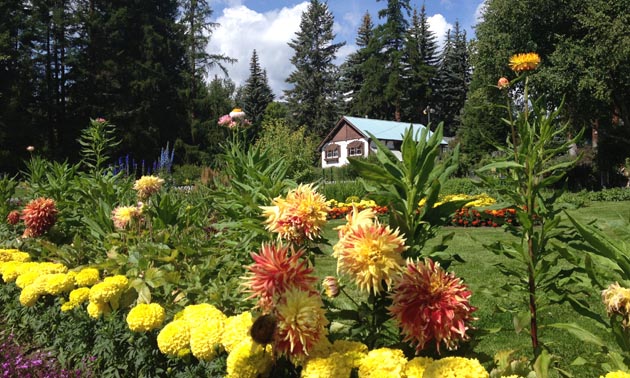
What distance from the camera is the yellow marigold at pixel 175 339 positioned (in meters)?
1.92

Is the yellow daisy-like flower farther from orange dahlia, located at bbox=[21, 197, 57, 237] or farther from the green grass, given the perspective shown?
orange dahlia, located at bbox=[21, 197, 57, 237]

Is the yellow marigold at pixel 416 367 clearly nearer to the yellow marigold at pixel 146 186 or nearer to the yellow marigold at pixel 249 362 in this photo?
the yellow marigold at pixel 249 362

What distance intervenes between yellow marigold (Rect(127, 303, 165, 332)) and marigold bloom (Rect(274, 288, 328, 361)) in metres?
1.06

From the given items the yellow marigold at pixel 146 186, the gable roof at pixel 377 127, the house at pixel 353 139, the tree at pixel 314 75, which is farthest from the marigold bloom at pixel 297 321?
the tree at pixel 314 75

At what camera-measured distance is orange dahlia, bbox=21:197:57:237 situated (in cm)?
355

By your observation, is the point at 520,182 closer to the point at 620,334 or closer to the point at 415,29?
the point at 620,334

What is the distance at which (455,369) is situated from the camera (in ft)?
3.99

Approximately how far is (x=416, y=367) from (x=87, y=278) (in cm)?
220

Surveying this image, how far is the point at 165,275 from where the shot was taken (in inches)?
101

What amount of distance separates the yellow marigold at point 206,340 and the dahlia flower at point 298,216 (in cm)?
58

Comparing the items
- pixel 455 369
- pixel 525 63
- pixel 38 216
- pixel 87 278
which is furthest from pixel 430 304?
pixel 38 216

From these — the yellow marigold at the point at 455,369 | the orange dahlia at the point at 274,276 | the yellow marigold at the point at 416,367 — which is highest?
the orange dahlia at the point at 274,276

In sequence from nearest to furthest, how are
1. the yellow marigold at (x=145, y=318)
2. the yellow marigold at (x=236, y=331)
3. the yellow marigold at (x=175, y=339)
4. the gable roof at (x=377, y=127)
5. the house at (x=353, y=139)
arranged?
the yellow marigold at (x=236, y=331)
the yellow marigold at (x=175, y=339)
the yellow marigold at (x=145, y=318)
the gable roof at (x=377, y=127)
the house at (x=353, y=139)

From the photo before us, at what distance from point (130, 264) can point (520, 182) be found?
2.25 m
